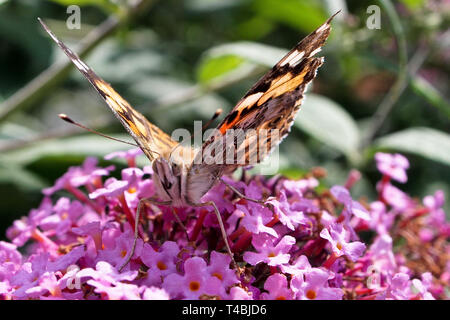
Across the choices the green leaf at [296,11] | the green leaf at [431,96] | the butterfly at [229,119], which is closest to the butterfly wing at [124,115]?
the butterfly at [229,119]

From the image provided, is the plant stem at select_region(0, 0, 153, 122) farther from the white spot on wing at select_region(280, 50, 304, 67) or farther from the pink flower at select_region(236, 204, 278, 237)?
the pink flower at select_region(236, 204, 278, 237)

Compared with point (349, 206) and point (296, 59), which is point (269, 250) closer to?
point (349, 206)

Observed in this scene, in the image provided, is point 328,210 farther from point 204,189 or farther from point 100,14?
point 100,14

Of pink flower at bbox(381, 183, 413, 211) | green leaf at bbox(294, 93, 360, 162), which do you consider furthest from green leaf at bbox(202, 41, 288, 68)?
pink flower at bbox(381, 183, 413, 211)

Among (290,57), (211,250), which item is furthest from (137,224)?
(290,57)

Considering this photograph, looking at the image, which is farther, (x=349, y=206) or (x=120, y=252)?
(x=349, y=206)
